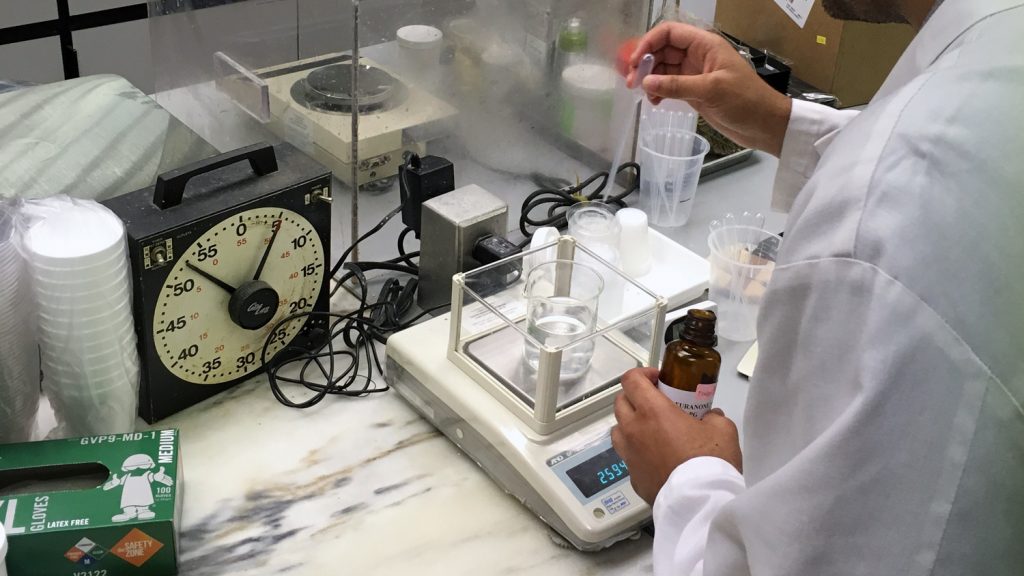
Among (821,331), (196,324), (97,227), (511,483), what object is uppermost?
(821,331)

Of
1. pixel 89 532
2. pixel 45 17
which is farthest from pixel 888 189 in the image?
pixel 45 17

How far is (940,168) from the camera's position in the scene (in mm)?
648

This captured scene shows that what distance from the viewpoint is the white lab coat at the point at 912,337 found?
0.64 meters

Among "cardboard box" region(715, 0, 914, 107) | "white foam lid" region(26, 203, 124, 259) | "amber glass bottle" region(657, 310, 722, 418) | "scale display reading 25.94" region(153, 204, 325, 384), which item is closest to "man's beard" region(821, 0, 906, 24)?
"amber glass bottle" region(657, 310, 722, 418)

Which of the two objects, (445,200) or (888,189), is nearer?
(888,189)

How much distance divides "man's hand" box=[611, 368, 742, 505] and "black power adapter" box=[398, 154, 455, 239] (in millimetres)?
492

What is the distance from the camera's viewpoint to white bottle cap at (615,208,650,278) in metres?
1.44

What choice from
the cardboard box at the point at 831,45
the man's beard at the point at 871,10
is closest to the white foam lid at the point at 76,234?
the man's beard at the point at 871,10

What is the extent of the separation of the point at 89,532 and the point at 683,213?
1.05 meters

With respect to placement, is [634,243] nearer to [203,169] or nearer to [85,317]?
[203,169]

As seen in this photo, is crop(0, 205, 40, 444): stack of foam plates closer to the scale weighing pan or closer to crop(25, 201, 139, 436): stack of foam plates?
crop(25, 201, 139, 436): stack of foam plates

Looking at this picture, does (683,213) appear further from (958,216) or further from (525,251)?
(958,216)

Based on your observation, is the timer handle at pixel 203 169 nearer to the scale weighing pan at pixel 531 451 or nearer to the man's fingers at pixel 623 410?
the scale weighing pan at pixel 531 451

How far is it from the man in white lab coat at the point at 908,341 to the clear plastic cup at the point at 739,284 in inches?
26.3
